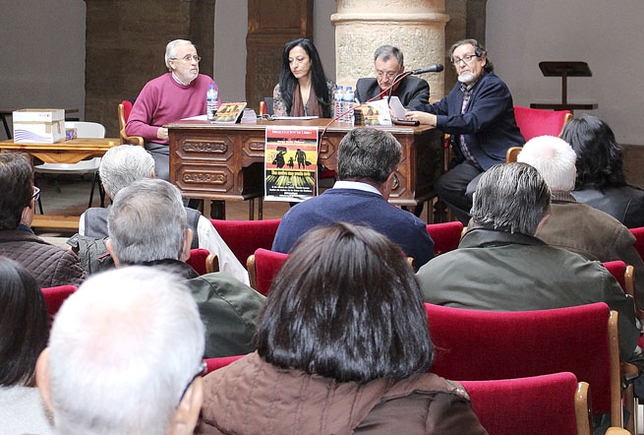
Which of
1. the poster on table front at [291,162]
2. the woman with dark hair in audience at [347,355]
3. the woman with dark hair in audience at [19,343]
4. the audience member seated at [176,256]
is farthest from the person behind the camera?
the poster on table front at [291,162]

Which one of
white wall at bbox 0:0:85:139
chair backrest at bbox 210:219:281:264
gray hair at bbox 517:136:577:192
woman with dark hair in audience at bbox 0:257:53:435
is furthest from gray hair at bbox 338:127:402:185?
white wall at bbox 0:0:85:139

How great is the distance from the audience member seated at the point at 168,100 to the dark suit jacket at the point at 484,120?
4.83 ft

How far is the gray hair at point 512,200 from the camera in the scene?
2.85 meters

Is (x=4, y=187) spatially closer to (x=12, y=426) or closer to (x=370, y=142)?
(x=370, y=142)

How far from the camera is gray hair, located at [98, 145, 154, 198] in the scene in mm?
3828

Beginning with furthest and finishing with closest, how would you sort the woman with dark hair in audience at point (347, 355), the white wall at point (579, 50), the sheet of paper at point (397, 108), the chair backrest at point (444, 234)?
the white wall at point (579, 50) → the sheet of paper at point (397, 108) → the chair backrest at point (444, 234) → the woman with dark hair in audience at point (347, 355)

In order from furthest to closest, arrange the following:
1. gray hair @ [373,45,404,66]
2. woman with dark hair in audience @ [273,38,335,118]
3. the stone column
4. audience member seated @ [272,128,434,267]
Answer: the stone column → woman with dark hair in audience @ [273,38,335,118] → gray hair @ [373,45,404,66] → audience member seated @ [272,128,434,267]

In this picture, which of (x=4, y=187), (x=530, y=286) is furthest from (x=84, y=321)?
(x=4, y=187)

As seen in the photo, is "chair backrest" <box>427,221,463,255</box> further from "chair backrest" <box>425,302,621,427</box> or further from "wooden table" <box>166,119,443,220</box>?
"wooden table" <box>166,119,443,220</box>

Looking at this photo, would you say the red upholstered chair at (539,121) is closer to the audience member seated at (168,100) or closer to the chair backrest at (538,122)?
the chair backrest at (538,122)

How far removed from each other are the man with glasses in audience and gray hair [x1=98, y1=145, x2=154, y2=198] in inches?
89.7

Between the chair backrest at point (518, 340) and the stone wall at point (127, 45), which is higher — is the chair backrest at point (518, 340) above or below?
below

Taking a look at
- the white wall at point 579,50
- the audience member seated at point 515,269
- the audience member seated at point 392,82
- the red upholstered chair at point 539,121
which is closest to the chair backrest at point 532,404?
the audience member seated at point 515,269

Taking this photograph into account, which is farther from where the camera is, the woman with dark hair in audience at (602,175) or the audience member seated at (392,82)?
the audience member seated at (392,82)
